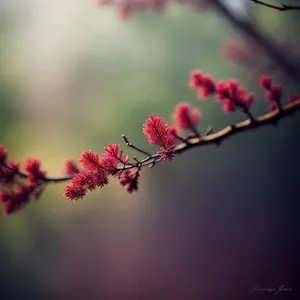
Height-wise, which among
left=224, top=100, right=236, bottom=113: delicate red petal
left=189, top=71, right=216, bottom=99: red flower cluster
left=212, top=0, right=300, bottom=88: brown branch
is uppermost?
left=212, top=0, right=300, bottom=88: brown branch

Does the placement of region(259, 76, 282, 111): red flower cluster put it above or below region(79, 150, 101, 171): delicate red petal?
above

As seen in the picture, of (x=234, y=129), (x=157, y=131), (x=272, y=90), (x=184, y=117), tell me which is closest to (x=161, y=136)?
(x=157, y=131)

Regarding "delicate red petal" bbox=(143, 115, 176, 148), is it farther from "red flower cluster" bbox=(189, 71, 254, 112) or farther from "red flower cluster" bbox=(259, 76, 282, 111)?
"red flower cluster" bbox=(259, 76, 282, 111)

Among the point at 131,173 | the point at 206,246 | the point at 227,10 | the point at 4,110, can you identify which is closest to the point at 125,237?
the point at 206,246

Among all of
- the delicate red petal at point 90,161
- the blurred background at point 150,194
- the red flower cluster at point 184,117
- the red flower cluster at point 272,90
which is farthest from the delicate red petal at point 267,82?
the blurred background at point 150,194

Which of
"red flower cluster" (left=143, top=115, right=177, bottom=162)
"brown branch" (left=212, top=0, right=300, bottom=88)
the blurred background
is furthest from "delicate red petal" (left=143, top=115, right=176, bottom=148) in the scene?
the blurred background

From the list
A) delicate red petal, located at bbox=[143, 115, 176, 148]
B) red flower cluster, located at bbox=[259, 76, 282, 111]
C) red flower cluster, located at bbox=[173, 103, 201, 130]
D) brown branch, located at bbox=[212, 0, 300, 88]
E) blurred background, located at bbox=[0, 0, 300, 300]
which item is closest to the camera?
delicate red petal, located at bbox=[143, 115, 176, 148]
